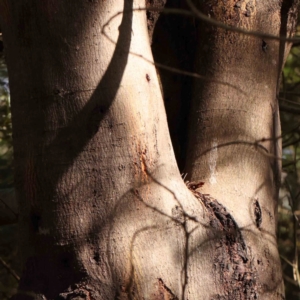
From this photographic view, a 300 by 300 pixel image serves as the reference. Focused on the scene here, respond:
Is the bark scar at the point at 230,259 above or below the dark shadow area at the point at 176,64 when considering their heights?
below

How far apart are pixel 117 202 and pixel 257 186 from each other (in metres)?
0.48

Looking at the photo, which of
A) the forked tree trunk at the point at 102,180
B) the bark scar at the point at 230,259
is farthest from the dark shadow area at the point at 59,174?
the bark scar at the point at 230,259

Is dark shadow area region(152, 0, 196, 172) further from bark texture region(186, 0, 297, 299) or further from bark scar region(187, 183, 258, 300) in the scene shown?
bark scar region(187, 183, 258, 300)

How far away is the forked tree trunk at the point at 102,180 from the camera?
1.39 metres

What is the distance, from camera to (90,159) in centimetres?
140

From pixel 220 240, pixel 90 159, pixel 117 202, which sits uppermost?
pixel 90 159

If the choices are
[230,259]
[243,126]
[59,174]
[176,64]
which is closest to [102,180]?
[59,174]

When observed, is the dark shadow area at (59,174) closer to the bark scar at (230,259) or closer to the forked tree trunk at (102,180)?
the forked tree trunk at (102,180)

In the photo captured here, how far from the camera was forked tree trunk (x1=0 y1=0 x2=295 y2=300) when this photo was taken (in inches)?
54.8

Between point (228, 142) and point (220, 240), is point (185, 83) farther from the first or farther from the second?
point (220, 240)

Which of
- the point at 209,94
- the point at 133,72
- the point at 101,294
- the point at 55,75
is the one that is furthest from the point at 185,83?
the point at 101,294

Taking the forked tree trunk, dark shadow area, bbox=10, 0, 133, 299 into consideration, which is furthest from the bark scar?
dark shadow area, bbox=10, 0, 133, 299

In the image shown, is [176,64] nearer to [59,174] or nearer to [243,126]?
[243,126]

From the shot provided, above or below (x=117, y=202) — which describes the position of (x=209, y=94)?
above
